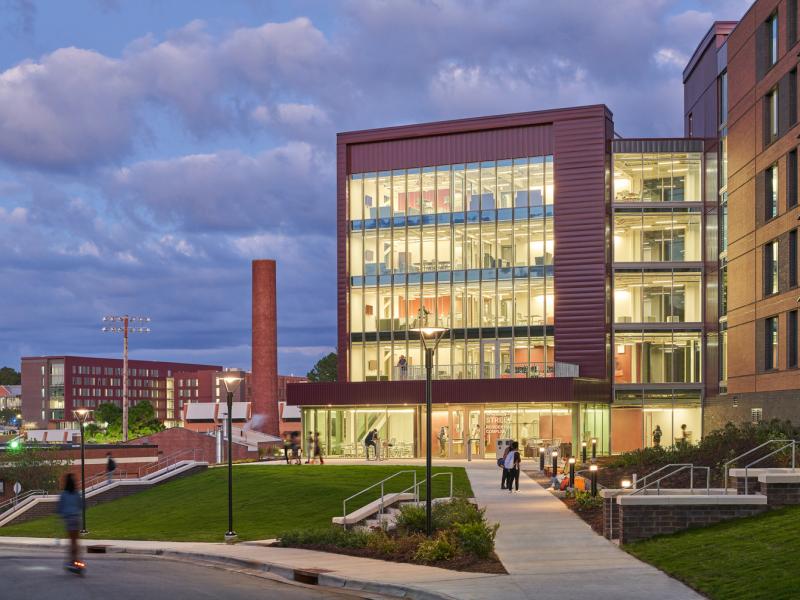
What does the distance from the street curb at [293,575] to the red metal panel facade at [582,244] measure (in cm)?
4142

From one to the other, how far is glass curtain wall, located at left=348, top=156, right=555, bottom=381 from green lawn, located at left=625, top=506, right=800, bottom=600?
43.1 m

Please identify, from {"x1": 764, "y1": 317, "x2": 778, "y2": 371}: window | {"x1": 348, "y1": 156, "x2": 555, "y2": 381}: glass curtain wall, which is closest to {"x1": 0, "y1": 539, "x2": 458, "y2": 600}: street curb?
{"x1": 764, "y1": 317, "x2": 778, "y2": 371}: window

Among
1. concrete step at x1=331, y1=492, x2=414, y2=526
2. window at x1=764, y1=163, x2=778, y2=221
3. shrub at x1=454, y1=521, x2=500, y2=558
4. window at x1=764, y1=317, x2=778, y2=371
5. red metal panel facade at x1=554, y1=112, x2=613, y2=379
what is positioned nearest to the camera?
shrub at x1=454, y1=521, x2=500, y2=558

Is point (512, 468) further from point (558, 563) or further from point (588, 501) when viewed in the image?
point (558, 563)

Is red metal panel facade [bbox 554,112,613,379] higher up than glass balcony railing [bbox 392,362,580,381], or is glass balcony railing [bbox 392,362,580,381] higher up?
red metal panel facade [bbox 554,112,613,379]

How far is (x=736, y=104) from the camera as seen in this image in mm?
52438

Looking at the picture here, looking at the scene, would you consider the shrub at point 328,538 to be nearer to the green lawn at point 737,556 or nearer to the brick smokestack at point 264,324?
the green lawn at point 737,556

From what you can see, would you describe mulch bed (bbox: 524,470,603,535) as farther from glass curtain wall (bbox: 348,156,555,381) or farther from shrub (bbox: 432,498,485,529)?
glass curtain wall (bbox: 348,156,555,381)

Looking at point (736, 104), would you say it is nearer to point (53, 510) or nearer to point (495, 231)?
point (495, 231)

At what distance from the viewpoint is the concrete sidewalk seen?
19.1m

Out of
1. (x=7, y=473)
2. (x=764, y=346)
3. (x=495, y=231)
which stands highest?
(x=495, y=231)

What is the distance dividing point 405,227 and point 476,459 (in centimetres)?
1752

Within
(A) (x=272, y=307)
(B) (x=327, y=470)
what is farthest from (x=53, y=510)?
(A) (x=272, y=307)

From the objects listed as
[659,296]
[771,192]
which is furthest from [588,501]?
[659,296]
